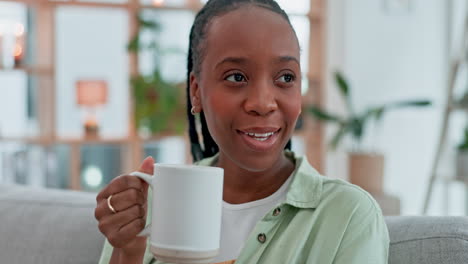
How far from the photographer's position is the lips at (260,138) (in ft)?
3.20

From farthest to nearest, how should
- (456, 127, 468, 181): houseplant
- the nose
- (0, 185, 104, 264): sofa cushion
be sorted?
(456, 127, 468, 181): houseplant, (0, 185, 104, 264): sofa cushion, the nose

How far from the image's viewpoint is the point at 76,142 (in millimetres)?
3914

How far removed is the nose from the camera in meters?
0.96

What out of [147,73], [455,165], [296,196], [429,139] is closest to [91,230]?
[296,196]

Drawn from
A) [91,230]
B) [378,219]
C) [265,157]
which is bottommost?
[91,230]

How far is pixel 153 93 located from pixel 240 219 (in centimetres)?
293

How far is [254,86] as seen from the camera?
0.97m

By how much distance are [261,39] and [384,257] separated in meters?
0.40

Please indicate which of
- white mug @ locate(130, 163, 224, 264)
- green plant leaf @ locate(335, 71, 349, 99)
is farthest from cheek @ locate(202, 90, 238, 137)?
green plant leaf @ locate(335, 71, 349, 99)

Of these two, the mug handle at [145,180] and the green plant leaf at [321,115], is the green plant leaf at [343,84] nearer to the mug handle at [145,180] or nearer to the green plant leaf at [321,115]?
the green plant leaf at [321,115]

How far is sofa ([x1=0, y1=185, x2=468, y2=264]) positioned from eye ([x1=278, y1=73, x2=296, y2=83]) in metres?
0.32

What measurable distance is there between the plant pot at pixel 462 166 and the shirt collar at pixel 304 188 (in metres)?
2.43

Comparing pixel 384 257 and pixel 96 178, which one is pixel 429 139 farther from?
pixel 384 257

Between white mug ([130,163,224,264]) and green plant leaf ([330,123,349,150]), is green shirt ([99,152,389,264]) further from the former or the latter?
green plant leaf ([330,123,349,150])
